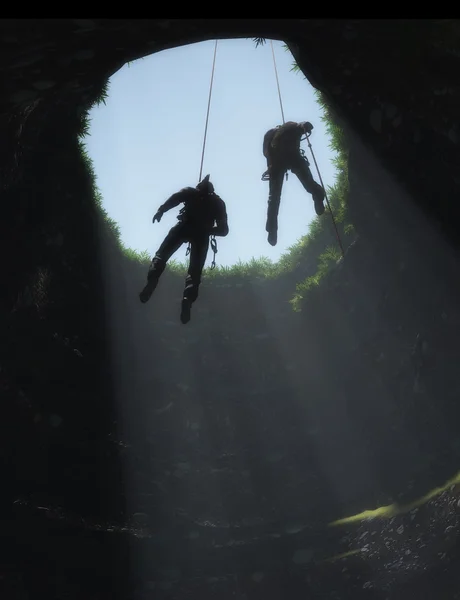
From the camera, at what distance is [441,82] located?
541 cm

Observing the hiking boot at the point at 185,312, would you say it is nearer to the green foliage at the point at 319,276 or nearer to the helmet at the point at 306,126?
the helmet at the point at 306,126

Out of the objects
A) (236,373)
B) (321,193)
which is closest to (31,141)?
(321,193)

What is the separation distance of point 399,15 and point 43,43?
250cm

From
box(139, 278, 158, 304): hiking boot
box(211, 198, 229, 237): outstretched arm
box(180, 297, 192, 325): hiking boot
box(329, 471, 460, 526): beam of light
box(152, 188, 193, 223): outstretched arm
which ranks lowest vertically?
box(329, 471, 460, 526): beam of light

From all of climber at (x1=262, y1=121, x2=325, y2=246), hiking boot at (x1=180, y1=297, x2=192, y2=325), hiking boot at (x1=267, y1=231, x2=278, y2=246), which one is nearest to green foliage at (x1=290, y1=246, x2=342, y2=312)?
climber at (x1=262, y1=121, x2=325, y2=246)

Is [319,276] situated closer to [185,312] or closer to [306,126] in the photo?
[306,126]

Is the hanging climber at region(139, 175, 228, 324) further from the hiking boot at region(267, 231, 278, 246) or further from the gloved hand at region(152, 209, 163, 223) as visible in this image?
the hiking boot at region(267, 231, 278, 246)

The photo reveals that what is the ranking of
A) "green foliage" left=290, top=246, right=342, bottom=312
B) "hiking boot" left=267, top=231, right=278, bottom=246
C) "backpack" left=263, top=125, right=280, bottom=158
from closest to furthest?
"hiking boot" left=267, top=231, right=278, bottom=246 < "backpack" left=263, top=125, right=280, bottom=158 < "green foliage" left=290, top=246, right=342, bottom=312

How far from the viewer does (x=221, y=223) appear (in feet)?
23.1

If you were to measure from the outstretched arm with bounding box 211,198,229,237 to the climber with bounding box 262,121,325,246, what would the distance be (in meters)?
0.85

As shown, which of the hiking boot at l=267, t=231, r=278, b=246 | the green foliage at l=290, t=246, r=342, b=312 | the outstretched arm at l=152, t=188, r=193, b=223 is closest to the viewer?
the outstretched arm at l=152, t=188, r=193, b=223

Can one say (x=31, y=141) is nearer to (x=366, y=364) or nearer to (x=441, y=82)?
(x=441, y=82)

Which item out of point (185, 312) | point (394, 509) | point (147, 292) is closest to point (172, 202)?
point (147, 292)

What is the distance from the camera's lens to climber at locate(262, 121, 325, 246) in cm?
776
